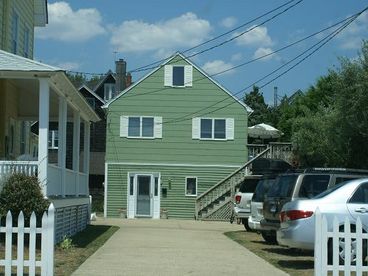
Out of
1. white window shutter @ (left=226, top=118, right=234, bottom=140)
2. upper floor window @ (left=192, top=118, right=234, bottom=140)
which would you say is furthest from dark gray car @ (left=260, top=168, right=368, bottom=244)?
upper floor window @ (left=192, top=118, right=234, bottom=140)

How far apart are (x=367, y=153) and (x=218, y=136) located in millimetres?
15236

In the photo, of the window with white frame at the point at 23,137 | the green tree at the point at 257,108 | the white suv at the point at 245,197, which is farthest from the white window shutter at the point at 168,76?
the green tree at the point at 257,108

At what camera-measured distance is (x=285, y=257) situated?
14.7 m

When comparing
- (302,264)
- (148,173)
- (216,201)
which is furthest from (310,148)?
(302,264)

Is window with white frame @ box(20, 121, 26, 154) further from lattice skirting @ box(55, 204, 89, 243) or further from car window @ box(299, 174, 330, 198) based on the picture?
car window @ box(299, 174, 330, 198)

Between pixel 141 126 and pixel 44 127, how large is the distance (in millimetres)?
22548

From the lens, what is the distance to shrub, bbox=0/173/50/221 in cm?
1454

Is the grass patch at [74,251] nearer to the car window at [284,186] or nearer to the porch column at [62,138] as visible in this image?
the porch column at [62,138]

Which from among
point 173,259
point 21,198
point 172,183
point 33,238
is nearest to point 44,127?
point 21,198

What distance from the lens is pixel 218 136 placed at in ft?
124

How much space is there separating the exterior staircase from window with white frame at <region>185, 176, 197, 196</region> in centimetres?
113

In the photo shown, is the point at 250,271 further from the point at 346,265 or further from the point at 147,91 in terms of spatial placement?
the point at 147,91

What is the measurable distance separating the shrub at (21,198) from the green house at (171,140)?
74.2ft

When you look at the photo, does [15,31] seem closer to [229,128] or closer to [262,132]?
[229,128]
